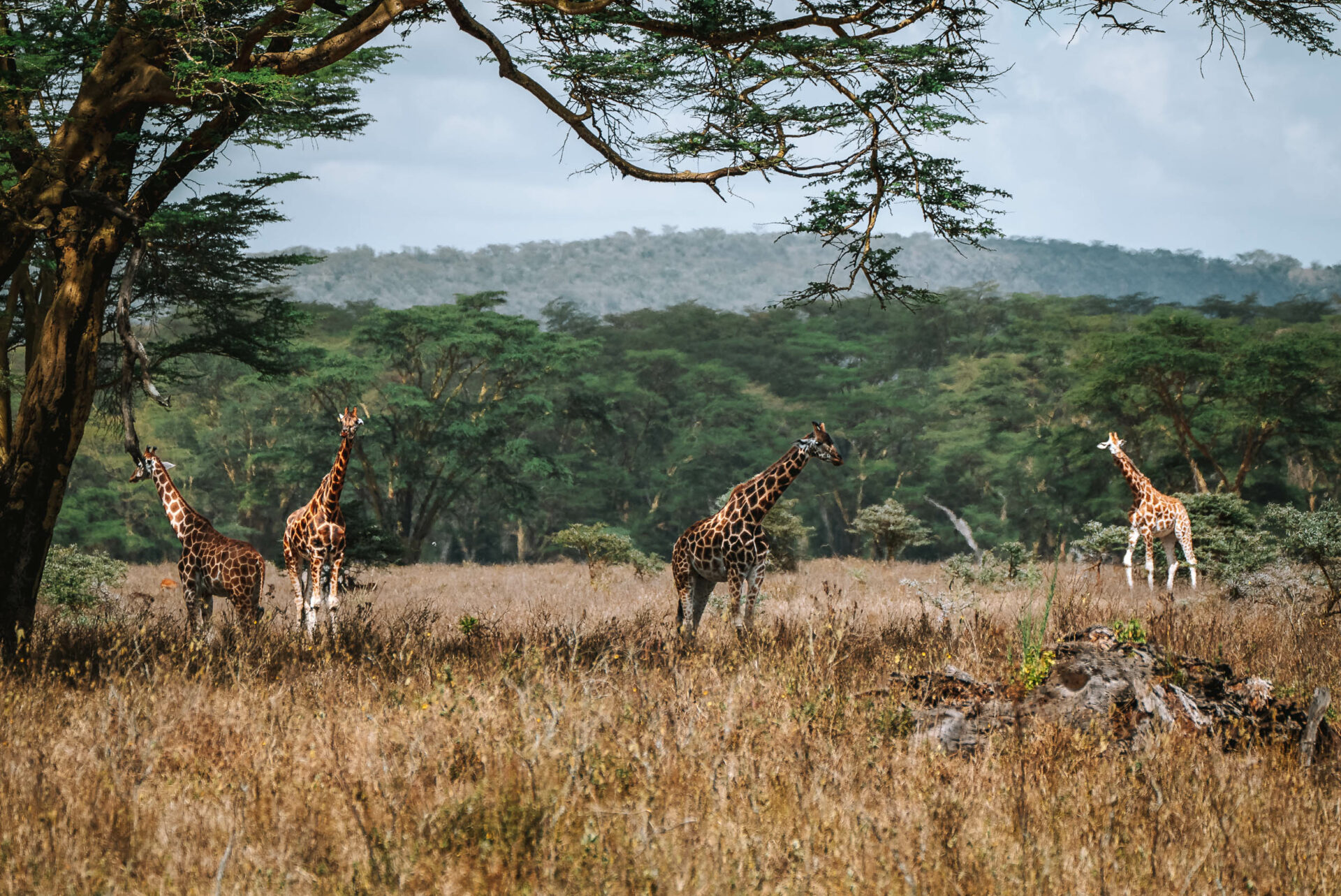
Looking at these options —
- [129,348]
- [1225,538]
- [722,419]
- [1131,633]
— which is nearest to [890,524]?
[1225,538]

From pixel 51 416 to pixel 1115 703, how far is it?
7.02m

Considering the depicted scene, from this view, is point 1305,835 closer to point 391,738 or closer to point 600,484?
point 391,738

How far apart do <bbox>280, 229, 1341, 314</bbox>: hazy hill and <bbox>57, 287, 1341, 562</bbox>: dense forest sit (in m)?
79.6

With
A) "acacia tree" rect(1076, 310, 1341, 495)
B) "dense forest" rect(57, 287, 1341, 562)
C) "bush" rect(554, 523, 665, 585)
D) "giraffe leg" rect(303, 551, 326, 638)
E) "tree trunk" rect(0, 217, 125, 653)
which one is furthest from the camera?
"dense forest" rect(57, 287, 1341, 562)

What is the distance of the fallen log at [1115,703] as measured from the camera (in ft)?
17.1

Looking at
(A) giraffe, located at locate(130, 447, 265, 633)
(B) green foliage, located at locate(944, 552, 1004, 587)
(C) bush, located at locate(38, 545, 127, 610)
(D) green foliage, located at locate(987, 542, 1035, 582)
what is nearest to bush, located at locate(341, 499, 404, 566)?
(C) bush, located at locate(38, 545, 127, 610)

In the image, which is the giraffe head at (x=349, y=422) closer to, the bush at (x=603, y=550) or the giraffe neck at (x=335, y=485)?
the giraffe neck at (x=335, y=485)

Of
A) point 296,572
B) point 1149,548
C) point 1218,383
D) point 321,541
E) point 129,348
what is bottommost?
point 1149,548

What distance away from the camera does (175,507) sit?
9.84 m

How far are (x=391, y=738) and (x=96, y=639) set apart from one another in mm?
3653

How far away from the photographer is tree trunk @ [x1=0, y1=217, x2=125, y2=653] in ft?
23.6

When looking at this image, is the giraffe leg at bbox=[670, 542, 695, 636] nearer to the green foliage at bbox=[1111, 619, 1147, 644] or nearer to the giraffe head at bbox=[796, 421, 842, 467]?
the giraffe head at bbox=[796, 421, 842, 467]

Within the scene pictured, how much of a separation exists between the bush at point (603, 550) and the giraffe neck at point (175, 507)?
924cm

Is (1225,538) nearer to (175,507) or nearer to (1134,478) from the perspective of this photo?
(1134,478)
